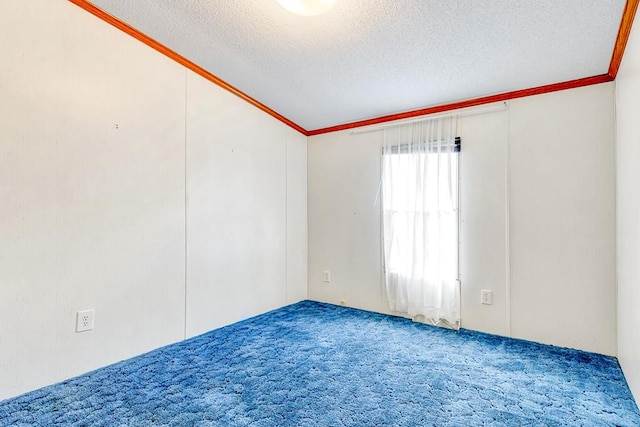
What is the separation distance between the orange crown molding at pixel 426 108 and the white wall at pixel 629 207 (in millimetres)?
90

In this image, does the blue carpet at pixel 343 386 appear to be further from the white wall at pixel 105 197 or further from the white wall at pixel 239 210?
the white wall at pixel 239 210

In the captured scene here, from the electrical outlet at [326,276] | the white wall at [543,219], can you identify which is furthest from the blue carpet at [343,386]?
the electrical outlet at [326,276]

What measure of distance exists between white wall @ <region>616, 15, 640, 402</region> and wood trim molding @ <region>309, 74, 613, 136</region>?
0.21 m

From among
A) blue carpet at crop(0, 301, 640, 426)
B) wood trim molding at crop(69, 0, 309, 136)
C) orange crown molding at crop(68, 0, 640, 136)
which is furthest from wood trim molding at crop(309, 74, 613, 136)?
blue carpet at crop(0, 301, 640, 426)

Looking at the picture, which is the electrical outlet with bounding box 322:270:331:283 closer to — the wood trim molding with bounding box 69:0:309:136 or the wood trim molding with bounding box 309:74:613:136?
the wood trim molding with bounding box 309:74:613:136

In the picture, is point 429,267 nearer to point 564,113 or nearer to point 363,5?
point 564,113

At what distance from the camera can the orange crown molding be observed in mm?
1919

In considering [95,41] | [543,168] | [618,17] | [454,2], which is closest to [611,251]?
[543,168]

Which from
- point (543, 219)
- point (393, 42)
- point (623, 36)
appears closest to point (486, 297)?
point (543, 219)

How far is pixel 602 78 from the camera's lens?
2.38 metres

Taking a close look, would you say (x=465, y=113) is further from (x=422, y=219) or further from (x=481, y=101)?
(x=422, y=219)

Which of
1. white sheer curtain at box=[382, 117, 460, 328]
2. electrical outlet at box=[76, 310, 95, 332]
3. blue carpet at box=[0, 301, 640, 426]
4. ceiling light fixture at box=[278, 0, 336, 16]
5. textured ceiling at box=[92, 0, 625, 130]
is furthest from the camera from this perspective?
white sheer curtain at box=[382, 117, 460, 328]

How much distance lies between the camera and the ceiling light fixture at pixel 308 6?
175cm

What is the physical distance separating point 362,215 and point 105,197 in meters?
2.45
